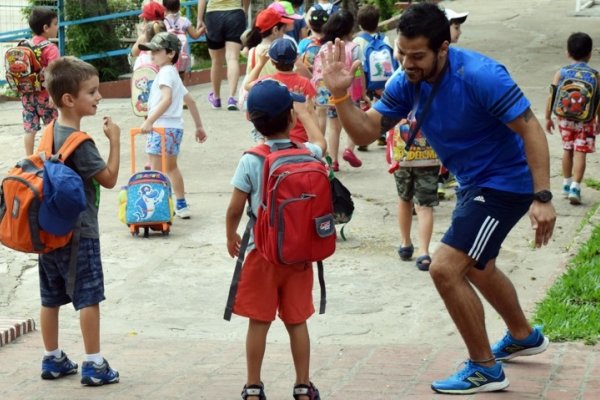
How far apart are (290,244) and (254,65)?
5649mm

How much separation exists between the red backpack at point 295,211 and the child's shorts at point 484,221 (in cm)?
65

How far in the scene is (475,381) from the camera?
5.55 m

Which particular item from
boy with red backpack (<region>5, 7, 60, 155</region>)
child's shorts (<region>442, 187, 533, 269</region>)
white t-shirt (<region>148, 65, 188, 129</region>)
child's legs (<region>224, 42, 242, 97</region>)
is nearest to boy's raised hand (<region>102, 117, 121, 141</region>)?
child's shorts (<region>442, 187, 533, 269</region>)

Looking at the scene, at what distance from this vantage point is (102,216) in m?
10.1

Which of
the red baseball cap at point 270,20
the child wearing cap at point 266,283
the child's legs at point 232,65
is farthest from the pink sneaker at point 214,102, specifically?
the child wearing cap at point 266,283

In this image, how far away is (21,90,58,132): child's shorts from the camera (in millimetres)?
11688

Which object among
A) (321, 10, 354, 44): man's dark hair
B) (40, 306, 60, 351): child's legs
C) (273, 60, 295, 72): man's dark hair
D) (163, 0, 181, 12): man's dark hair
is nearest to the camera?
(40, 306, 60, 351): child's legs

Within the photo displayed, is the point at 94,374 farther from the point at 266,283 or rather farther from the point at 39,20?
the point at 39,20

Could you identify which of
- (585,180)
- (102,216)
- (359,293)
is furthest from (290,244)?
(585,180)

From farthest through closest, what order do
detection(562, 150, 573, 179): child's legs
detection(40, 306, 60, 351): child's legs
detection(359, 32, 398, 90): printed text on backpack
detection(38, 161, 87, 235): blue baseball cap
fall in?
detection(359, 32, 398, 90): printed text on backpack
detection(562, 150, 573, 179): child's legs
detection(40, 306, 60, 351): child's legs
detection(38, 161, 87, 235): blue baseball cap

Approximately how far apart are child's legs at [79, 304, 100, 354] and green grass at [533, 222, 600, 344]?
8.21 ft

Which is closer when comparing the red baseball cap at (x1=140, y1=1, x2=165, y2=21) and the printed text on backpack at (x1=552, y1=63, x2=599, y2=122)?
the printed text on backpack at (x1=552, y1=63, x2=599, y2=122)

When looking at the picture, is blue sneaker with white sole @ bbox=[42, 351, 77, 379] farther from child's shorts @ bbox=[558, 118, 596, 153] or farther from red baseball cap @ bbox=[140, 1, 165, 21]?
red baseball cap @ bbox=[140, 1, 165, 21]

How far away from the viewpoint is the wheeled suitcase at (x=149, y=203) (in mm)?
9297
